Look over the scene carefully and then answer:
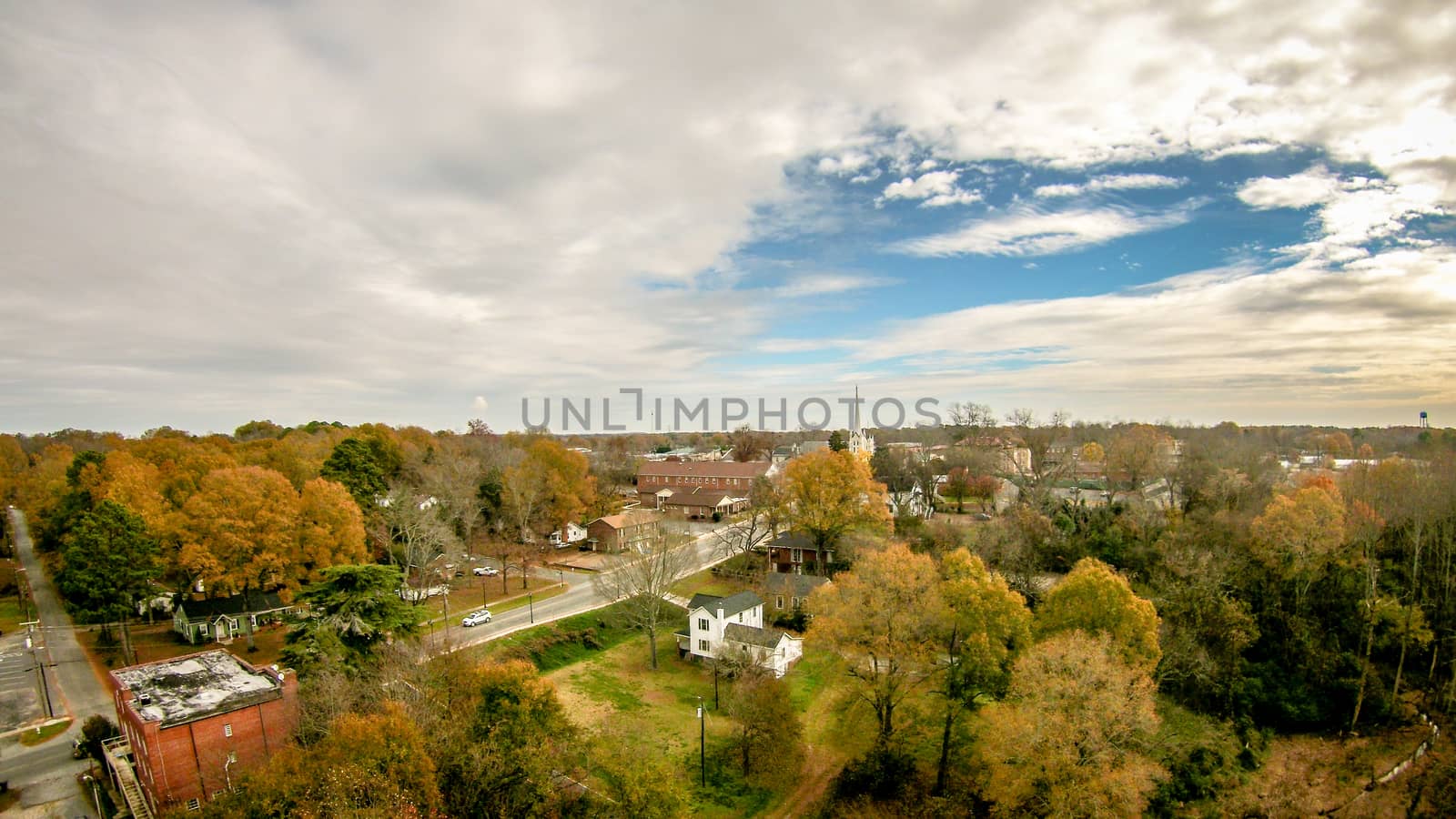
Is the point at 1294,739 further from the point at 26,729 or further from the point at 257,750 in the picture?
the point at 26,729

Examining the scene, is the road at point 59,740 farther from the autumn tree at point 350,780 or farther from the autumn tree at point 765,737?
the autumn tree at point 765,737

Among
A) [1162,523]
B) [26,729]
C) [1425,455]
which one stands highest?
[1425,455]

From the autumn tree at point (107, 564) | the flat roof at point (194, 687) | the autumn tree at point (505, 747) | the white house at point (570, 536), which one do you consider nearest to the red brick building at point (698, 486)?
the white house at point (570, 536)

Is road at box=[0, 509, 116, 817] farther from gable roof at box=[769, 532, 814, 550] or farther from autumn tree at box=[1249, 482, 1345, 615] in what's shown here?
autumn tree at box=[1249, 482, 1345, 615]

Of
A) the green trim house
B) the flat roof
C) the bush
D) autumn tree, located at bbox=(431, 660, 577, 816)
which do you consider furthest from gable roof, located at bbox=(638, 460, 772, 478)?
autumn tree, located at bbox=(431, 660, 577, 816)

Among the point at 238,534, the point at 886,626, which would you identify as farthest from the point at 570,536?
the point at 886,626

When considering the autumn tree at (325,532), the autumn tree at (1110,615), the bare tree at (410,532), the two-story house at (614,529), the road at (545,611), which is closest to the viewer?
the autumn tree at (1110,615)

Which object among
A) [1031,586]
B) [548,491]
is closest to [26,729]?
[548,491]
